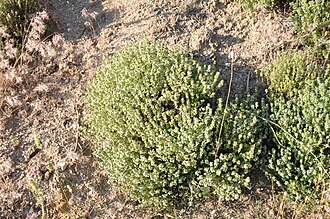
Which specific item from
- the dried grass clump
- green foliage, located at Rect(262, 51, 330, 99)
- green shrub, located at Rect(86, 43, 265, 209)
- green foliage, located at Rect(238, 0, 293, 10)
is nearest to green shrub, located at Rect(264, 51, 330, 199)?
green foliage, located at Rect(262, 51, 330, 99)

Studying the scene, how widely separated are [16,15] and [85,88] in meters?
1.06

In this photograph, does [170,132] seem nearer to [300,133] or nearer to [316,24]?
[300,133]

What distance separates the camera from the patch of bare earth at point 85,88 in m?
3.67

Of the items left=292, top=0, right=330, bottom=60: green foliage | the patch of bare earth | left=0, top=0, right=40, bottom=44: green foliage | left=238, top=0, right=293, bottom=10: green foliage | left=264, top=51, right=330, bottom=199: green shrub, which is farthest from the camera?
left=0, top=0, right=40, bottom=44: green foliage

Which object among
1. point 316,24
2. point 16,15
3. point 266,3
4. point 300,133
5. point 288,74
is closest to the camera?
point 300,133

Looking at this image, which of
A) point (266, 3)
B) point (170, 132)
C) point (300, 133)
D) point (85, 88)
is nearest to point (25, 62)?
point (85, 88)

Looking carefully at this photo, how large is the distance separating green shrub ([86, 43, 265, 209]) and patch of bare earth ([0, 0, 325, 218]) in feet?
0.63

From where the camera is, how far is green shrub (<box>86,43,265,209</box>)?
341 centimetres

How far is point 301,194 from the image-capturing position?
3.40 m

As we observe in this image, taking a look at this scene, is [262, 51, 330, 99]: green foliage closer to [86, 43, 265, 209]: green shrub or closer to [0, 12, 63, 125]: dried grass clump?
[86, 43, 265, 209]: green shrub

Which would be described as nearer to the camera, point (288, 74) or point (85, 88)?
point (288, 74)

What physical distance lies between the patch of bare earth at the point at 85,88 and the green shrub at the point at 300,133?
8.8 inches

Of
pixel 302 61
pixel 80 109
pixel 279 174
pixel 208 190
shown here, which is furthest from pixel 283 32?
pixel 80 109

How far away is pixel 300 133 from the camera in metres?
3.45
